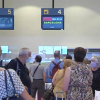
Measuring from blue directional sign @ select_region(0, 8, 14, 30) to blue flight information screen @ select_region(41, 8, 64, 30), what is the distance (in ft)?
3.67

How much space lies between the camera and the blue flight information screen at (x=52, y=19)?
279 inches

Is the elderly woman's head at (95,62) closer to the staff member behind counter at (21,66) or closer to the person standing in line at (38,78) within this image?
the staff member behind counter at (21,66)

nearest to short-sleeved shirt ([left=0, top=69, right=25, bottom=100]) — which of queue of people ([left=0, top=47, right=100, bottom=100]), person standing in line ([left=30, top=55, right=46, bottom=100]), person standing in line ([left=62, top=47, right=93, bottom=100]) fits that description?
queue of people ([left=0, top=47, right=100, bottom=100])

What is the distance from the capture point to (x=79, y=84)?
2742mm

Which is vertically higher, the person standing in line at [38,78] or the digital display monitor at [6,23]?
the digital display monitor at [6,23]

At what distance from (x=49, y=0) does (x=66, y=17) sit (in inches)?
41.8

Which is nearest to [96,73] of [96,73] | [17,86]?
[96,73]

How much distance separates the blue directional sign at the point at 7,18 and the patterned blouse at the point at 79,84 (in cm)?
487

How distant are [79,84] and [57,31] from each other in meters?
6.01

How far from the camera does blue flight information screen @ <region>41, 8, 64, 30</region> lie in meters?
7.10

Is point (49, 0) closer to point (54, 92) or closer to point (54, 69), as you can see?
point (54, 69)

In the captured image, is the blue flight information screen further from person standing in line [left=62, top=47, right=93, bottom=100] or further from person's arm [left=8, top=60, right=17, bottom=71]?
person standing in line [left=62, top=47, right=93, bottom=100]

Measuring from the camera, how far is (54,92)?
3.34m

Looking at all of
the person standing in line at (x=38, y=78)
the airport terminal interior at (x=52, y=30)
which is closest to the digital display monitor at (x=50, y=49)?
the airport terminal interior at (x=52, y=30)
